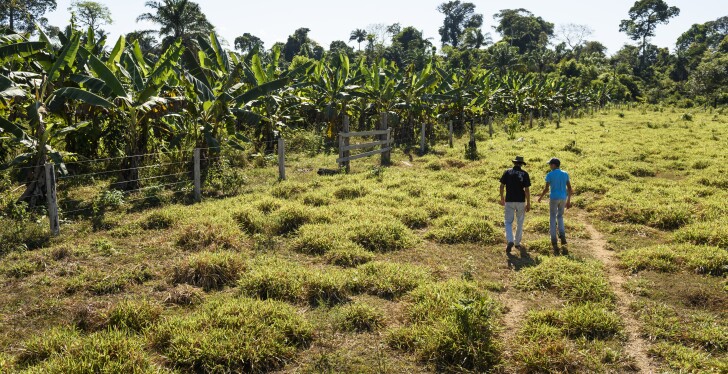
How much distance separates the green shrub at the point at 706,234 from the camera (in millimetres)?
7977

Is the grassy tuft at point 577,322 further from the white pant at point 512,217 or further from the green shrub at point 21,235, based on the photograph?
the green shrub at point 21,235

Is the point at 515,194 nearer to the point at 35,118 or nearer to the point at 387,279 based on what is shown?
the point at 387,279

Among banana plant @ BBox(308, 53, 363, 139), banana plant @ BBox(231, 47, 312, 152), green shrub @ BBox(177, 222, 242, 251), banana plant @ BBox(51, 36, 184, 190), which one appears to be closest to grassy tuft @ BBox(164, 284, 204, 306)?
green shrub @ BBox(177, 222, 242, 251)

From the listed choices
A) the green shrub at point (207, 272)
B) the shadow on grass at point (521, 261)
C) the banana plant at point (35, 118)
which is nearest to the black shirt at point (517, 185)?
→ the shadow on grass at point (521, 261)

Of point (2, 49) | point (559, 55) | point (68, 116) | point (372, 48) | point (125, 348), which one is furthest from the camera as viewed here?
point (559, 55)

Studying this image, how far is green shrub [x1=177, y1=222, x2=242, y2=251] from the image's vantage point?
761 cm

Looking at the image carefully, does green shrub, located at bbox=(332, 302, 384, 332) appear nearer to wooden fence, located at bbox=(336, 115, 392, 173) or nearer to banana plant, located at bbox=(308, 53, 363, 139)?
wooden fence, located at bbox=(336, 115, 392, 173)

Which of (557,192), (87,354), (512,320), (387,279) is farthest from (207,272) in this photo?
(557,192)

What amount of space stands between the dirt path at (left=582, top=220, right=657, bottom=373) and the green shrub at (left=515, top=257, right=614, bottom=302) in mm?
182

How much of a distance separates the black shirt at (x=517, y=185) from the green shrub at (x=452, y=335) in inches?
116

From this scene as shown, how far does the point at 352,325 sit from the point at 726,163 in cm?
1544

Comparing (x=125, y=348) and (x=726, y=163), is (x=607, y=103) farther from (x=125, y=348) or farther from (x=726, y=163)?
(x=125, y=348)

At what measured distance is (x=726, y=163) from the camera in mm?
14844

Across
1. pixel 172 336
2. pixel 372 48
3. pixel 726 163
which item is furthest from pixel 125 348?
pixel 372 48
